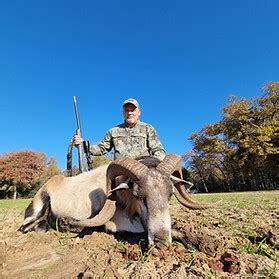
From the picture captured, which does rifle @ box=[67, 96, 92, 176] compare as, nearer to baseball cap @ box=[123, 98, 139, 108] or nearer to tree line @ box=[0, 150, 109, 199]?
baseball cap @ box=[123, 98, 139, 108]

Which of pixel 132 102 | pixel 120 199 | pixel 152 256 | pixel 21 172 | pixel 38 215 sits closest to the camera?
pixel 152 256

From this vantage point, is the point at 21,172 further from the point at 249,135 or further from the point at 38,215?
the point at 38,215

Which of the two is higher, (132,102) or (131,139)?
(132,102)

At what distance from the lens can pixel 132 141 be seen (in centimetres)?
733

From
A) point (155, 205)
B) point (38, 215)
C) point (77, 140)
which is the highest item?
point (77, 140)

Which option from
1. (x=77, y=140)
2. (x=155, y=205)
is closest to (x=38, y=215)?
(x=77, y=140)

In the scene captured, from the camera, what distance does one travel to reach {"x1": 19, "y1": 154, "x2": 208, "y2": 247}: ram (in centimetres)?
373

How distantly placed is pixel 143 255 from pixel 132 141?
423cm

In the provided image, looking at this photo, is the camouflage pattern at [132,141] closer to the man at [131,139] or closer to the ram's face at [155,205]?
the man at [131,139]

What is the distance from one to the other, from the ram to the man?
4.75 ft

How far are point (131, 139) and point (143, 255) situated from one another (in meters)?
4.26

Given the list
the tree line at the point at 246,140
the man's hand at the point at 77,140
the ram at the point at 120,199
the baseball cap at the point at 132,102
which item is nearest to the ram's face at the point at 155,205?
the ram at the point at 120,199

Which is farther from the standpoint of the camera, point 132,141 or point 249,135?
point 249,135

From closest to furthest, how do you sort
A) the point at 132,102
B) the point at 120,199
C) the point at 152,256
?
the point at 152,256 < the point at 120,199 < the point at 132,102
